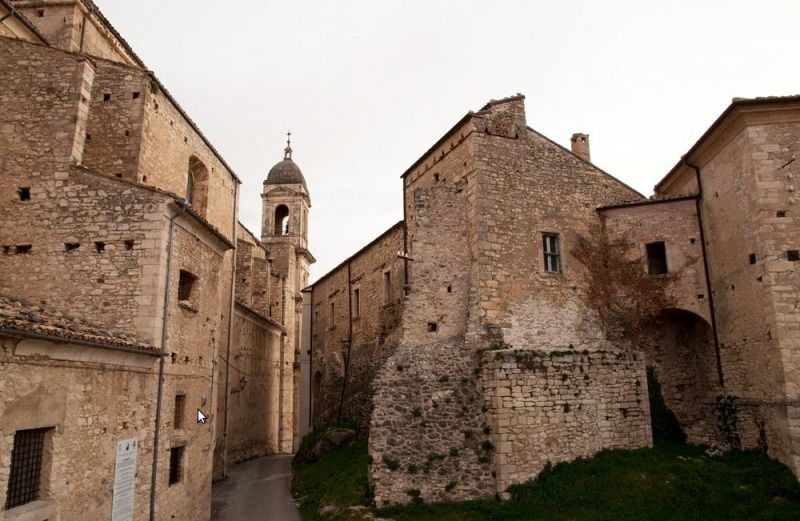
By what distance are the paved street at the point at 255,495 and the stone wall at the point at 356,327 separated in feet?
11.4

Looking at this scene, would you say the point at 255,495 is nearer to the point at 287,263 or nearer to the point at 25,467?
the point at 25,467

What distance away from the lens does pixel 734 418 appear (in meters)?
14.9

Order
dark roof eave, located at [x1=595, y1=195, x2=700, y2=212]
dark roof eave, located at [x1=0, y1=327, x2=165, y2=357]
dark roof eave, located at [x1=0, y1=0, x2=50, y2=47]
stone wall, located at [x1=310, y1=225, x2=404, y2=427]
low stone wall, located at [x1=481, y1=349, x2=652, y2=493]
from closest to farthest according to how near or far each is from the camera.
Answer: dark roof eave, located at [x1=0, y1=327, x2=165, y2=357]
low stone wall, located at [x1=481, y1=349, x2=652, y2=493]
dark roof eave, located at [x1=0, y1=0, x2=50, y2=47]
dark roof eave, located at [x1=595, y1=195, x2=700, y2=212]
stone wall, located at [x1=310, y1=225, x2=404, y2=427]

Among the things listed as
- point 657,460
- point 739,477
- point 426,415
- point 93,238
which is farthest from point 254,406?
point 739,477

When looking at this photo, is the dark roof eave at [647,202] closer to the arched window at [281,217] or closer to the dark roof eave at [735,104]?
the dark roof eave at [735,104]

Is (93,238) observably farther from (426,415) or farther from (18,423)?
(426,415)

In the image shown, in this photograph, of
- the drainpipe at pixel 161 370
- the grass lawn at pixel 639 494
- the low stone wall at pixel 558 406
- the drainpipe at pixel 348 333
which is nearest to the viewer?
the drainpipe at pixel 161 370

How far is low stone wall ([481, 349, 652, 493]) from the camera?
44.8 ft

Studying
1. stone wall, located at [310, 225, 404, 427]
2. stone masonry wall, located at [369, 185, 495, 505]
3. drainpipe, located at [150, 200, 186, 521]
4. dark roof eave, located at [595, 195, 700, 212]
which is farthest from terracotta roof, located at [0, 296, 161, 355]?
dark roof eave, located at [595, 195, 700, 212]

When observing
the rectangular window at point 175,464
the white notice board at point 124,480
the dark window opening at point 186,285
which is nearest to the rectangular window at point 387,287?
the dark window opening at point 186,285

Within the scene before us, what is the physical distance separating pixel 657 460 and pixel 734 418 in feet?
8.88

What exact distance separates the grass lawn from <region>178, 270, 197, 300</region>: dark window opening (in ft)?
20.4

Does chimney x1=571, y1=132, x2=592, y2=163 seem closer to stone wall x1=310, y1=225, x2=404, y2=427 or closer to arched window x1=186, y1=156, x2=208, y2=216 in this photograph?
stone wall x1=310, y1=225, x2=404, y2=427

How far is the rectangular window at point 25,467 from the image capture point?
27.1 ft
